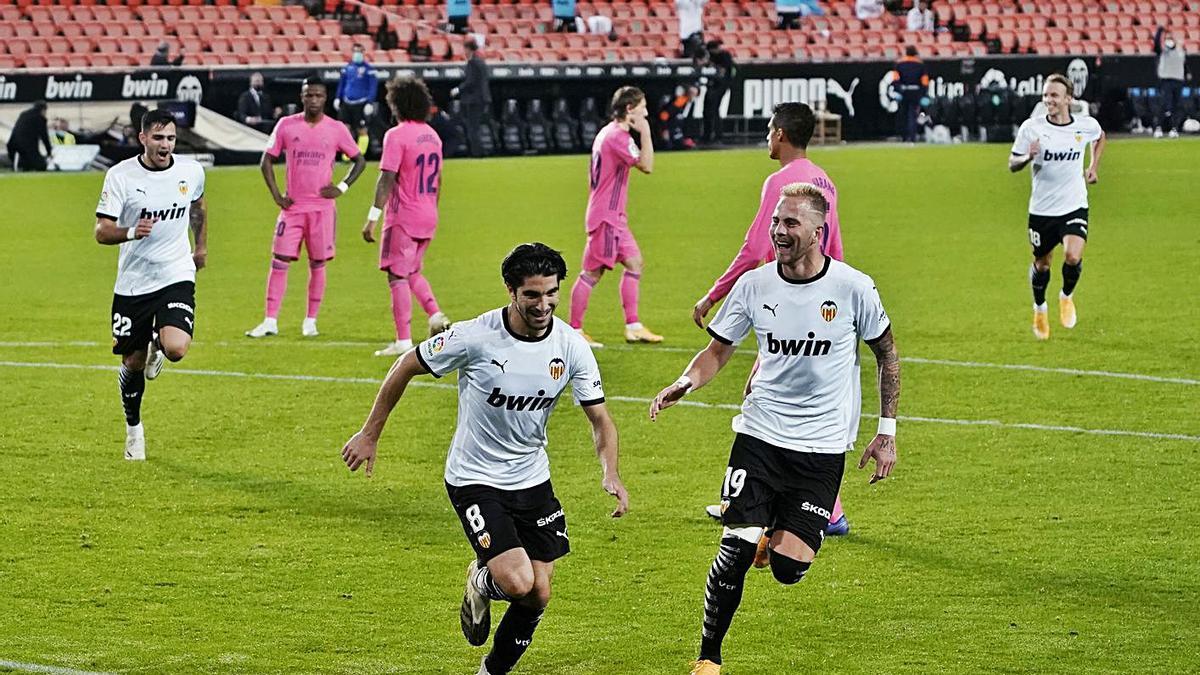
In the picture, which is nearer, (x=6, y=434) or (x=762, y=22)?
(x=6, y=434)

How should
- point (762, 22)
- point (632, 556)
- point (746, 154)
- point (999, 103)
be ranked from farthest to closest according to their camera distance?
point (762, 22) < point (999, 103) < point (746, 154) < point (632, 556)

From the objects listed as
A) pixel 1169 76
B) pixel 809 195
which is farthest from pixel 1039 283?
pixel 1169 76

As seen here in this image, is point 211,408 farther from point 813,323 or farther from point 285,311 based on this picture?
point 813,323

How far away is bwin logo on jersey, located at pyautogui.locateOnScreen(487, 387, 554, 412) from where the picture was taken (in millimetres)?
6348

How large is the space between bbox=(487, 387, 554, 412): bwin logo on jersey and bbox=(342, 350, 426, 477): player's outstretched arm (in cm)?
28

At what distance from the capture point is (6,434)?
11.4 metres

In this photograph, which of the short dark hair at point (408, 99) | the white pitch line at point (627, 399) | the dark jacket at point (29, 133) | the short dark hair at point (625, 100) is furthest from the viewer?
the dark jacket at point (29, 133)

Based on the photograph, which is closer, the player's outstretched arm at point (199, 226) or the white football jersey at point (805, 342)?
the white football jersey at point (805, 342)

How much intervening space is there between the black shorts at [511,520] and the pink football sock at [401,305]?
7705 millimetres

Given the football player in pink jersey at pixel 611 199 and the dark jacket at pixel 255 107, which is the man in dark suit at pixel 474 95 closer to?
the dark jacket at pixel 255 107

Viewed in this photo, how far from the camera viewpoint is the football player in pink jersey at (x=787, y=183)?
8828 mm

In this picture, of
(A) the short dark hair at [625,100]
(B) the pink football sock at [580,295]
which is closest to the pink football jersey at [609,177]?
(A) the short dark hair at [625,100]

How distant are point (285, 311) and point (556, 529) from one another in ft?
36.2

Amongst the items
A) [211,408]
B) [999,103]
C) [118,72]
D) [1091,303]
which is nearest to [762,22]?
[999,103]
